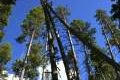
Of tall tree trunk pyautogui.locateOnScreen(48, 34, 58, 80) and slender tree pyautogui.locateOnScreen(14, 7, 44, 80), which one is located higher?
slender tree pyautogui.locateOnScreen(14, 7, 44, 80)

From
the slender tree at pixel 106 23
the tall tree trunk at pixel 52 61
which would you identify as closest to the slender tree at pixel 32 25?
the slender tree at pixel 106 23

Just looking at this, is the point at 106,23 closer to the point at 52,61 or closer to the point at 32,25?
the point at 32,25

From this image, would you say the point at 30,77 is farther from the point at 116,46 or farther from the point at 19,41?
the point at 116,46

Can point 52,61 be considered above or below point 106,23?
below

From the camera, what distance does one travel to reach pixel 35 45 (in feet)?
98.3

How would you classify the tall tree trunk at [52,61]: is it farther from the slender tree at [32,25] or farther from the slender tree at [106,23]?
the slender tree at [106,23]

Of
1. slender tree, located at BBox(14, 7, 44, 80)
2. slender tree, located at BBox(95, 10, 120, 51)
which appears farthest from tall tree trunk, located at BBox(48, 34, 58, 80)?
slender tree, located at BBox(95, 10, 120, 51)

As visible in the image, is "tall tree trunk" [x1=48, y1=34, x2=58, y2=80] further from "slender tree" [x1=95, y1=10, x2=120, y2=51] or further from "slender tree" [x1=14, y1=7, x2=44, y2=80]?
"slender tree" [x1=95, y1=10, x2=120, y2=51]

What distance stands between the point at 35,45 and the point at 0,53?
189 inches

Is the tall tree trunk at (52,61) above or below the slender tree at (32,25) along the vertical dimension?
below

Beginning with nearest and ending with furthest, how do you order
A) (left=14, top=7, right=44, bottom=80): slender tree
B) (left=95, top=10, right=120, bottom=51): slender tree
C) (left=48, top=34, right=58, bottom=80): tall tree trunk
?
(left=48, top=34, right=58, bottom=80): tall tree trunk
(left=14, top=7, right=44, bottom=80): slender tree
(left=95, top=10, right=120, bottom=51): slender tree

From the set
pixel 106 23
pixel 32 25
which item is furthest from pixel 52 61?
pixel 106 23

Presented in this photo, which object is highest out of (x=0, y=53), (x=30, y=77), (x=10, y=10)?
(x=10, y=10)

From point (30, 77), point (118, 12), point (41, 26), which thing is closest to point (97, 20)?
point (41, 26)
